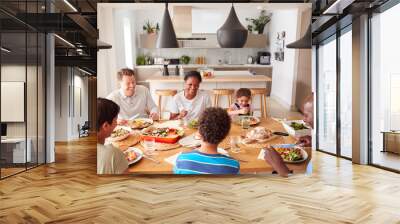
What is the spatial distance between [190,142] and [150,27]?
1.42 meters

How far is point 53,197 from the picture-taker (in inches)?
163

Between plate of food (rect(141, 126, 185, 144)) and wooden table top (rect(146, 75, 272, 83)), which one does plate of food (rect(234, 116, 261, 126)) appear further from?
plate of food (rect(141, 126, 185, 144))

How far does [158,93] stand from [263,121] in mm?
1291

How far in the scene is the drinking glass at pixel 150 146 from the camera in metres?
4.36

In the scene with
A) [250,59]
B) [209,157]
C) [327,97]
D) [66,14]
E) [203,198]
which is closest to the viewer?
[203,198]

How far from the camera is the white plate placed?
436 cm

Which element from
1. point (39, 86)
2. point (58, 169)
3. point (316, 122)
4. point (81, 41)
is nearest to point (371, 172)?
point (316, 122)

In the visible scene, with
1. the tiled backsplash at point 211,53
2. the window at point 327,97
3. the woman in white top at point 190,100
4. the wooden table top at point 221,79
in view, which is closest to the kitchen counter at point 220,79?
the wooden table top at point 221,79

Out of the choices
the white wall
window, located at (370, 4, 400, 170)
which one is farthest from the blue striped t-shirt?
window, located at (370, 4, 400, 170)

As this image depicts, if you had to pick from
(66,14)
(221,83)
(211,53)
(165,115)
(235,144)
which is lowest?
(235,144)

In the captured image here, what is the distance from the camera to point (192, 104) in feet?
14.6

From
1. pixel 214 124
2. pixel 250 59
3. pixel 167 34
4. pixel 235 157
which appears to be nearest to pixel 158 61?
pixel 167 34

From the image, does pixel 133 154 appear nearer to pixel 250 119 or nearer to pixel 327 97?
pixel 250 119

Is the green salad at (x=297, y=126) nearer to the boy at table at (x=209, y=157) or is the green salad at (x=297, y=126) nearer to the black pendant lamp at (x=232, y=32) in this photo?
the boy at table at (x=209, y=157)
